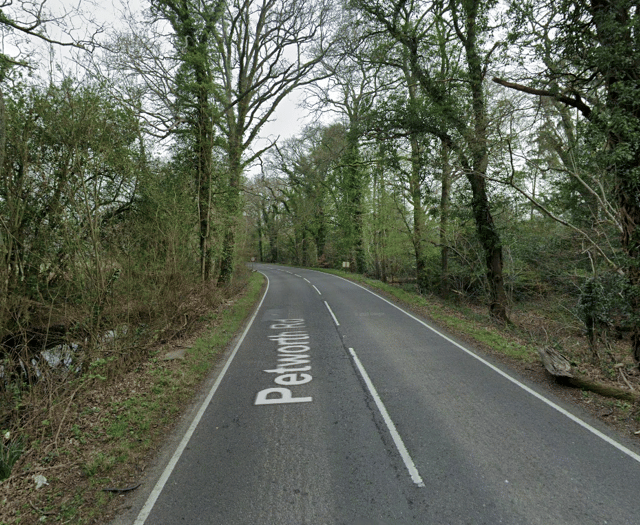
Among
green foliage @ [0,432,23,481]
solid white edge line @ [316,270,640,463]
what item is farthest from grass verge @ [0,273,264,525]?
solid white edge line @ [316,270,640,463]

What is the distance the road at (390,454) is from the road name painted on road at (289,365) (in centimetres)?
5

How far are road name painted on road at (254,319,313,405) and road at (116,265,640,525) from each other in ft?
0.17

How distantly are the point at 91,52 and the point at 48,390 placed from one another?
25.8ft

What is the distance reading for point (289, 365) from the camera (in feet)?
24.3

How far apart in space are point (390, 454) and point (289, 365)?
359 cm

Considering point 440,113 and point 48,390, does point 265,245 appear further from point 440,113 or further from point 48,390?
point 48,390

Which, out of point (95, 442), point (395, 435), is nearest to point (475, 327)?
point (395, 435)

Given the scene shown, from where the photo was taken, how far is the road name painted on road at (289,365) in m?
5.80

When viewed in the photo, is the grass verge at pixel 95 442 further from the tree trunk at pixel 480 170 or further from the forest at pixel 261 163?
the tree trunk at pixel 480 170

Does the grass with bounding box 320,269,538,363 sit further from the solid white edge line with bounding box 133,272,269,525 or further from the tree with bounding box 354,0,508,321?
the solid white edge line with bounding box 133,272,269,525

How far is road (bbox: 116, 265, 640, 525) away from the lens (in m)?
3.29

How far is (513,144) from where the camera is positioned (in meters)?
9.30

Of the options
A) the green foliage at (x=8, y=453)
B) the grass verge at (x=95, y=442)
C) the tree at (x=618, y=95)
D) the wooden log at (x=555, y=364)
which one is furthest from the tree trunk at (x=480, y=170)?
the green foliage at (x=8, y=453)

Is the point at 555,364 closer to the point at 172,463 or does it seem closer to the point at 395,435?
the point at 395,435
